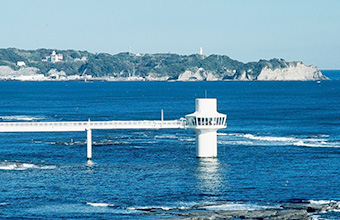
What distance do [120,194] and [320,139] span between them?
58.5 metres

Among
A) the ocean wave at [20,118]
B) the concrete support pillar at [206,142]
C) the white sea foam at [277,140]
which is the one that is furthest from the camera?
the ocean wave at [20,118]

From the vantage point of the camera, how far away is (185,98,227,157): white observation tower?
345 feet

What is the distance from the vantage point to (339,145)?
121312 mm

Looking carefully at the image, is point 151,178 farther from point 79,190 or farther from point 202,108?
point 202,108

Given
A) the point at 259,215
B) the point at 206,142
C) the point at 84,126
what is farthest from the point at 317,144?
the point at 259,215

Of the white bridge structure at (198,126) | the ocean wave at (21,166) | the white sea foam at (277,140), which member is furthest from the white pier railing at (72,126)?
the white sea foam at (277,140)

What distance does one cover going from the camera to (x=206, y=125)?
4134 inches

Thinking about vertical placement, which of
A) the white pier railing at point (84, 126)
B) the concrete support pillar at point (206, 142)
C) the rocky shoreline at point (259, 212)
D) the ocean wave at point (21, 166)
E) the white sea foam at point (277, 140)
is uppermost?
the white pier railing at point (84, 126)

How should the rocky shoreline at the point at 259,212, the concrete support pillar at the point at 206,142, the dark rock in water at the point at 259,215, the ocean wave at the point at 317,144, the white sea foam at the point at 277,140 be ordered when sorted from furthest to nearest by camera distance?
1. the white sea foam at the point at 277,140
2. the ocean wave at the point at 317,144
3. the concrete support pillar at the point at 206,142
4. the rocky shoreline at the point at 259,212
5. the dark rock in water at the point at 259,215

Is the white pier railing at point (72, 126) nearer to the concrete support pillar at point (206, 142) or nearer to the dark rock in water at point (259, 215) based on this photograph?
the concrete support pillar at point (206, 142)

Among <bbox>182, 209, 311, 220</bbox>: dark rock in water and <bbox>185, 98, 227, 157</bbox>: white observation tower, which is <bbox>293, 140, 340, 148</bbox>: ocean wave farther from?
<bbox>182, 209, 311, 220</bbox>: dark rock in water

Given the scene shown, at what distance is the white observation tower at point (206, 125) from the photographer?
105 metres

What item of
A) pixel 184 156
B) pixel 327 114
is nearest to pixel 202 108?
pixel 184 156

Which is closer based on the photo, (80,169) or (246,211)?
(246,211)
